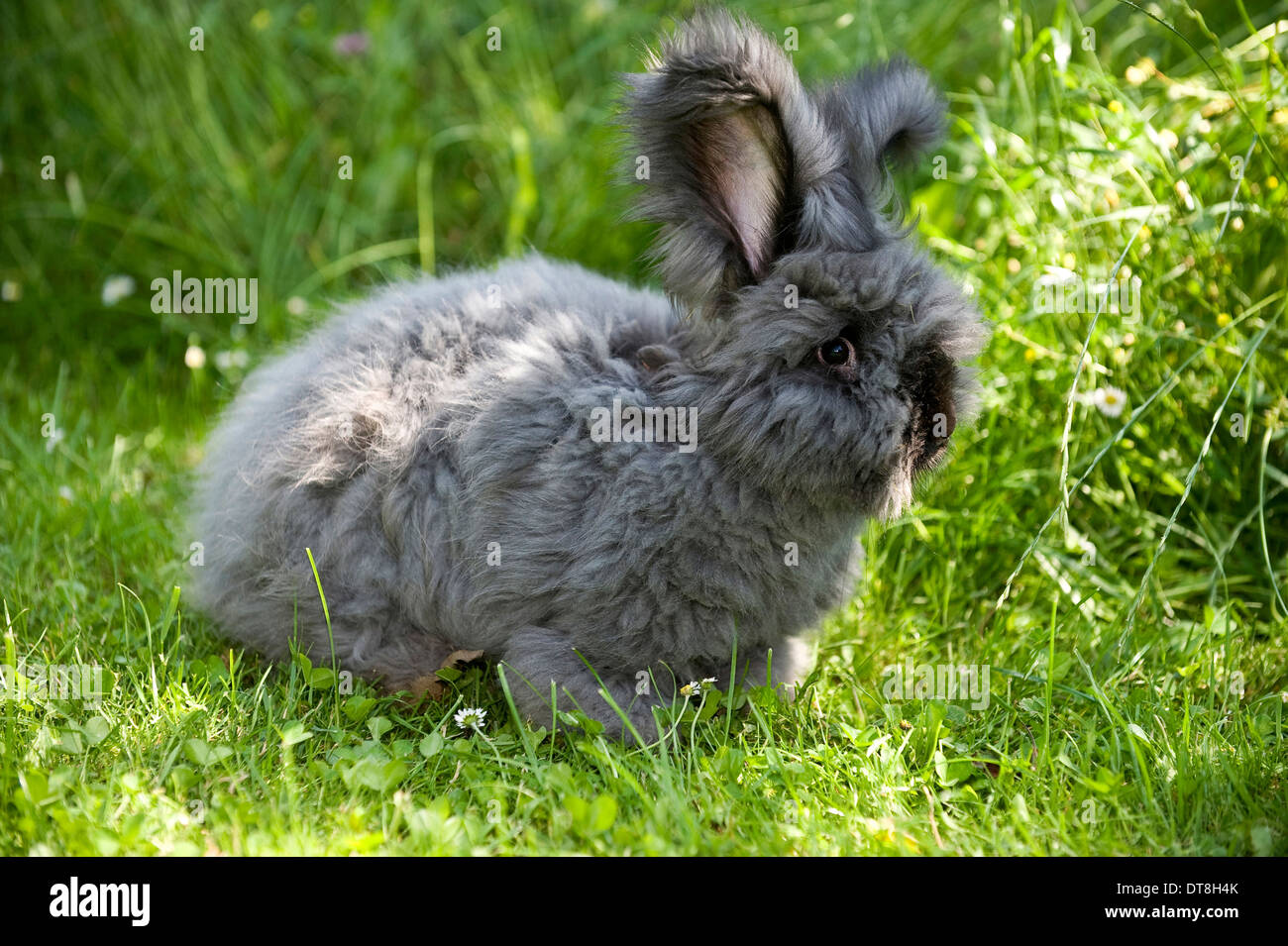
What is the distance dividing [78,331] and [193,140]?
951 millimetres

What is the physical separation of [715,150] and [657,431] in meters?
0.65

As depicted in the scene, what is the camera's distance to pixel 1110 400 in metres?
3.37

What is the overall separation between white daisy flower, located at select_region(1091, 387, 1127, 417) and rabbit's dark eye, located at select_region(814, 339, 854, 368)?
1.16 metres

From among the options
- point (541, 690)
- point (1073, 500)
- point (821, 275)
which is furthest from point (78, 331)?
point (1073, 500)

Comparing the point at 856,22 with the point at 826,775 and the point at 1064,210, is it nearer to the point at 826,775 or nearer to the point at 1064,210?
Answer: the point at 1064,210

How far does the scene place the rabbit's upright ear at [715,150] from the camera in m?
2.43

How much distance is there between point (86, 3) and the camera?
201 inches
